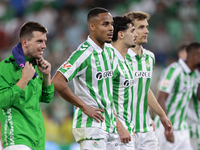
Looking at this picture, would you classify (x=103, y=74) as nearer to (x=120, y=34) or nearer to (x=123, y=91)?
(x=123, y=91)

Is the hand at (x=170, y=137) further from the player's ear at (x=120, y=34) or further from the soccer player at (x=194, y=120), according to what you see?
the player's ear at (x=120, y=34)

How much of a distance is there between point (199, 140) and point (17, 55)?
414cm

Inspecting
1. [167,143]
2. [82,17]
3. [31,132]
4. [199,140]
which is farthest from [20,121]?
[82,17]

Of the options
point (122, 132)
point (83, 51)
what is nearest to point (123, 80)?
point (122, 132)

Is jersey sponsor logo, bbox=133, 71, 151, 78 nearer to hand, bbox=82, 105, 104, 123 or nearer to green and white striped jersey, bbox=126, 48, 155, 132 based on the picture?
green and white striped jersey, bbox=126, 48, 155, 132

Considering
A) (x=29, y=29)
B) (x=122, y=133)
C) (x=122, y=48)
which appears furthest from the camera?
(x=122, y=48)

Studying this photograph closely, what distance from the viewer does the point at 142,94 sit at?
16.3 feet

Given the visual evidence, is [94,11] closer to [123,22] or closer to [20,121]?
[123,22]

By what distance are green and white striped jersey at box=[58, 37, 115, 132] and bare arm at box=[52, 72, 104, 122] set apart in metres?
0.07

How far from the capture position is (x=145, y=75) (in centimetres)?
503

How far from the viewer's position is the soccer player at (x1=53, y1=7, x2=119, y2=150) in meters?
3.92

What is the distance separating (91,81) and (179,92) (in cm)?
266

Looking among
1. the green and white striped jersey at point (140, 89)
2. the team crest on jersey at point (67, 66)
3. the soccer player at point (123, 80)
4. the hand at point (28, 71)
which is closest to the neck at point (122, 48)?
the soccer player at point (123, 80)

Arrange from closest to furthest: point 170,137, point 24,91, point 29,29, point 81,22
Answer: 1. point 24,91
2. point 29,29
3. point 170,137
4. point 81,22
